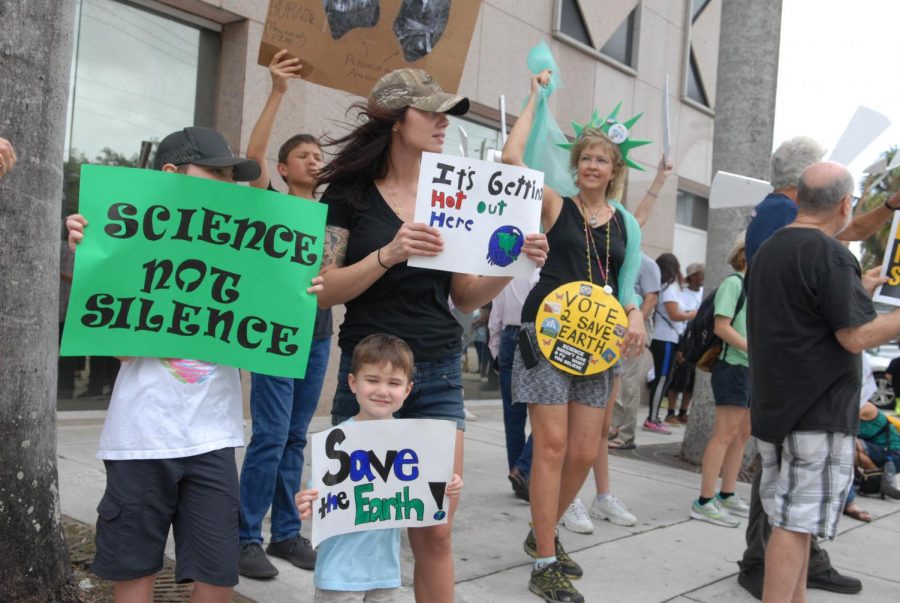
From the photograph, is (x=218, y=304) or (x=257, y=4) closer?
(x=218, y=304)

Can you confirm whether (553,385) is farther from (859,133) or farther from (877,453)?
(877,453)

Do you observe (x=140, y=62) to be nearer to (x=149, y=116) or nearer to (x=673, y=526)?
(x=149, y=116)

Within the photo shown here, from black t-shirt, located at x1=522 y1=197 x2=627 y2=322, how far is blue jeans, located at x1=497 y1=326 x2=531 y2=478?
52.4 inches

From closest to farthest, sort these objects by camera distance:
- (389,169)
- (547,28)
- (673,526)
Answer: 1. (389,169)
2. (673,526)
3. (547,28)

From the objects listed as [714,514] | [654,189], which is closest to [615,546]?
[714,514]

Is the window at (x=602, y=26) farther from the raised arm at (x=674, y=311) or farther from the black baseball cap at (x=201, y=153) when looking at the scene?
the black baseball cap at (x=201, y=153)

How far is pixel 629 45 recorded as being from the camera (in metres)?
11.9

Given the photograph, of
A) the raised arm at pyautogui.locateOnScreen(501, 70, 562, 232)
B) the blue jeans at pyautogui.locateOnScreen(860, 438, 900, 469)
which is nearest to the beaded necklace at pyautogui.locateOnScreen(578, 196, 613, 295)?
the raised arm at pyautogui.locateOnScreen(501, 70, 562, 232)

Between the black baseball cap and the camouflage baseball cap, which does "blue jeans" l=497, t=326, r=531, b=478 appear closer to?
the camouflage baseball cap

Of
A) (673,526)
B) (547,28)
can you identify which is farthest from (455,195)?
(547,28)

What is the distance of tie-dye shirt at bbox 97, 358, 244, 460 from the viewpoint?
2533 mm

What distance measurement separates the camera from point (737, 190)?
539 centimetres

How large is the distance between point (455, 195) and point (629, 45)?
9.89 m

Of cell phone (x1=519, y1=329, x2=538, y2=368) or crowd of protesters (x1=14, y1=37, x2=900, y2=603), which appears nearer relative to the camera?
crowd of protesters (x1=14, y1=37, x2=900, y2=603)
